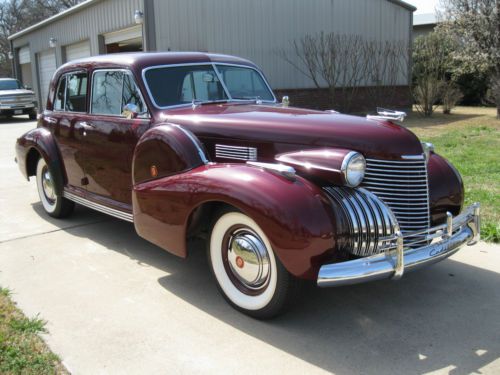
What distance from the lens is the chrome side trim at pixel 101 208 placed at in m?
4.55

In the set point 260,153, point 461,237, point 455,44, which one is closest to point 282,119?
point 260,153

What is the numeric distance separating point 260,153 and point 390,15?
701 inches

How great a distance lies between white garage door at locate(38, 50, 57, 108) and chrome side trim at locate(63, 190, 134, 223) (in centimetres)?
1809

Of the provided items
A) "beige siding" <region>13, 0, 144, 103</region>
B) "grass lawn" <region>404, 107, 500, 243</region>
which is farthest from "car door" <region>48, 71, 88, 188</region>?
"beige siding" <region>13, 0, 144, 103</region>

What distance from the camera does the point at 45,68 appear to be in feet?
74.5

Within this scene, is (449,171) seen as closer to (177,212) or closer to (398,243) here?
(398,243)

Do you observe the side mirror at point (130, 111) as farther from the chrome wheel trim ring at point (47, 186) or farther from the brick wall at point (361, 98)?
the brick wall at point (361, 98)

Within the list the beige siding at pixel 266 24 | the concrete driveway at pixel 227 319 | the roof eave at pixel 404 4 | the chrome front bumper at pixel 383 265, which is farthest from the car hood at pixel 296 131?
the roof eave at pixel 404 4

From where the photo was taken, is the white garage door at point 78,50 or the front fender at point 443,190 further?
the white garage door at point 78,50

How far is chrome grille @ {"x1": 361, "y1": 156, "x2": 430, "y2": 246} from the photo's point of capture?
3295 millimetres

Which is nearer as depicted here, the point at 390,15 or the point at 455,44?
the point at 455,44

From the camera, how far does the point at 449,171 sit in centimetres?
404

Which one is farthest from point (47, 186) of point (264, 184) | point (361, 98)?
point (361, 98)

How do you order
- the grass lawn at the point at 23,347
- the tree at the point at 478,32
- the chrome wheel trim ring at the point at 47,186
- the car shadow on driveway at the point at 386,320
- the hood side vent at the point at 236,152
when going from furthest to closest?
1. the tree at the point at 478,32
2. the chrome wheel trim ring at the point at 47,186
3. the hood side vent at the point at 236,152
4. the car shadow on driveway at the point at 386,320
5. the grass lawn at the point at 23,347
